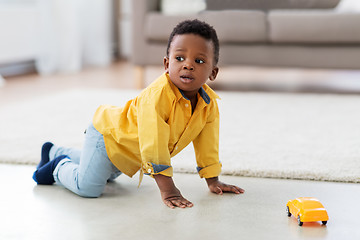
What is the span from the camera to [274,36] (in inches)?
105

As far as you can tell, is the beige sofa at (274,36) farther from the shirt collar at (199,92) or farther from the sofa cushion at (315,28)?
the shirt collar at (199,92)

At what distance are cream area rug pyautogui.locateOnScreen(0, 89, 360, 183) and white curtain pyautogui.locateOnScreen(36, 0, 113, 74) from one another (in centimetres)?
112

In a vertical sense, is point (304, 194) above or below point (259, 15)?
below

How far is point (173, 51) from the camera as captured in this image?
106 centimetres

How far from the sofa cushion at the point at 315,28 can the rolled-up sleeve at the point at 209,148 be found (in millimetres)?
1627

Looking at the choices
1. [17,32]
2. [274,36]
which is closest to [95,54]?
[17,32]

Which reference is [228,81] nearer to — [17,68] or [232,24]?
[232,24]

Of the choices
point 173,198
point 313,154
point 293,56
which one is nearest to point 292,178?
point 313,154

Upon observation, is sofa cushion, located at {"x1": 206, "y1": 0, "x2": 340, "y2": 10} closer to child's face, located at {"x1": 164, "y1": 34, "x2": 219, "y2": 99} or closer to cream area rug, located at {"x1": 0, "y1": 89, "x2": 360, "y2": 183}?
cream area rug, located at {"x1": 0, "y1": 89, "x2": 360, "y2": 183}

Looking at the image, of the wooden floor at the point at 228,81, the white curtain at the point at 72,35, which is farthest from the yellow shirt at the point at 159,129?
the white curtain at the point at 72,35

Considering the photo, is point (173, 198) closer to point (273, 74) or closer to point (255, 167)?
point (255, 167)

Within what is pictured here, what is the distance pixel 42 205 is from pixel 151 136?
1.01ft

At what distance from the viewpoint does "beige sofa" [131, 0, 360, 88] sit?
2.61 m

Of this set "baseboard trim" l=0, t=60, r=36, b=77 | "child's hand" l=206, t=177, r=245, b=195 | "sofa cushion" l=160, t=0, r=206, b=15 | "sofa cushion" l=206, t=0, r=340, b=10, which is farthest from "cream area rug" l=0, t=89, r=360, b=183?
"baseboard trim" l=0, t=60, r=36, b=77
